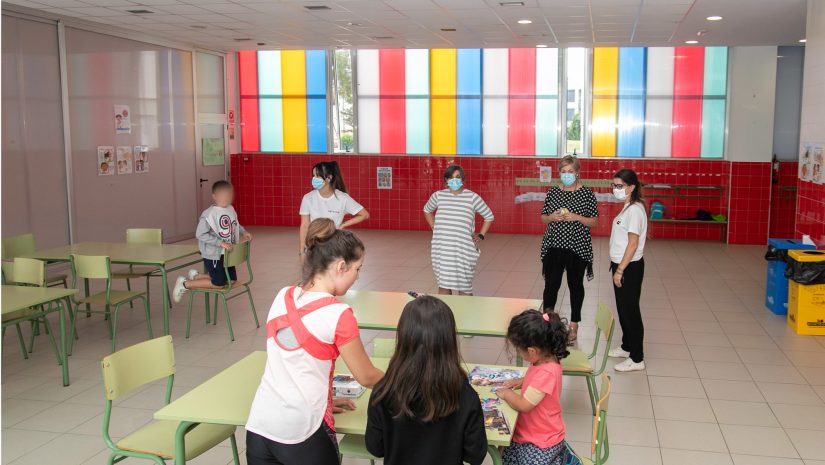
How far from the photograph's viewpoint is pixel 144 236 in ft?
24.9

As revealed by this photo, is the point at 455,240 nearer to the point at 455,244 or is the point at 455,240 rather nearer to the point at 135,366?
the point at 455,244

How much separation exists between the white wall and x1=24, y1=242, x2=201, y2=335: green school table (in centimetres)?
895

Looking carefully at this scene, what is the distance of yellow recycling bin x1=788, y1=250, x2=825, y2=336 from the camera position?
6.71m

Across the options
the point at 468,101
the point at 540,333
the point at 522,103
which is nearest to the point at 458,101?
the point at 468,101

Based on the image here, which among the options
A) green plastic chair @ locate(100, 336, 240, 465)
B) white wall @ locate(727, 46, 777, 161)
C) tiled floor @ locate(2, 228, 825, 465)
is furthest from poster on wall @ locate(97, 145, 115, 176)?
white wall @ locate(727, 46, 777, 161)

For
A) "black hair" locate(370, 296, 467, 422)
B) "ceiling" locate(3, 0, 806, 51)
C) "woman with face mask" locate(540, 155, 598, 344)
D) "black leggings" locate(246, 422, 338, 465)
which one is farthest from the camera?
"ceiling" locate(3, 0, 806, 51)

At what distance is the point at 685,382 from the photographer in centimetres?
552

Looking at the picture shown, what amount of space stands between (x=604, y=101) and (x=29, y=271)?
382 inches

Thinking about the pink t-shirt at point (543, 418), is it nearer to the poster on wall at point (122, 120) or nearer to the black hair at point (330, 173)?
the black hair at point (330, 173)

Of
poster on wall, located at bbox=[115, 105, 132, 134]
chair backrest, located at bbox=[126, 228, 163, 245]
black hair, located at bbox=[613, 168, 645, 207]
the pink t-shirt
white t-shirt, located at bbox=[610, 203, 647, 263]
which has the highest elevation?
poster on wall, located at bbox=[115, 105, 132, 134]

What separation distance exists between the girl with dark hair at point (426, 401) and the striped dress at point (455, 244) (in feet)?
11.1

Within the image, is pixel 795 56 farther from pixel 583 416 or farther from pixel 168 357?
pixel 168 357

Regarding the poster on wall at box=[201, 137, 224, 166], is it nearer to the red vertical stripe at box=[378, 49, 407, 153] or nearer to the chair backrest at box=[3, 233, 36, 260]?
the red vertical stripe at box=[378, 49, 407, 153]

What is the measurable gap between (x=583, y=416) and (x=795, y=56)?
9.65 metres
